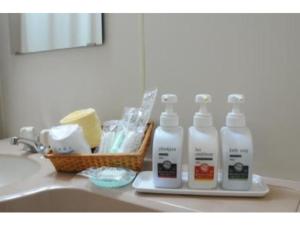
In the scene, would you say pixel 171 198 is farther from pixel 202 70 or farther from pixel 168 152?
pixel 202 70

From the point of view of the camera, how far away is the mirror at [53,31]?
0.83 meters

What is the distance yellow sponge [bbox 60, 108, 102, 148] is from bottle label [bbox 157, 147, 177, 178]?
25cm

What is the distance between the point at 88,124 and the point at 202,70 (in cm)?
31

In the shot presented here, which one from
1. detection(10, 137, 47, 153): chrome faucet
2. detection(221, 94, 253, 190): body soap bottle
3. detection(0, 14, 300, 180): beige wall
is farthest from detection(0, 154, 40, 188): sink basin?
detection(221, 94, 253, 190): body soap bottle

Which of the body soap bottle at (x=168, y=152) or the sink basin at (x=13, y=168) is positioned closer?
the body soap bottle at (x=168, y=152)

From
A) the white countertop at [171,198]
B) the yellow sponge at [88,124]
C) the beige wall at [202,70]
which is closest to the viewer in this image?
the white countertop at [171,198]

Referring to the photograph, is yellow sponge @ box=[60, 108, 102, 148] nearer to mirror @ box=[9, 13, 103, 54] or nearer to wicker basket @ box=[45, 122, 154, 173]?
wicker basket @ box=[45, 122, 154, 173]

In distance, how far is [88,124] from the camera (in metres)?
0.71

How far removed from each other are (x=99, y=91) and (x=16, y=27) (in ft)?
1.48

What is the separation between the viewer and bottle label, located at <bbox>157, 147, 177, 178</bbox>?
51cm

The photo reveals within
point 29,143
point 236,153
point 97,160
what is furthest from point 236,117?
point 29,143

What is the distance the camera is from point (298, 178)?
1.95ft

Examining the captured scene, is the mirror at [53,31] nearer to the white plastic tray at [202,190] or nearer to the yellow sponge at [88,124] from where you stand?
the yellow sponge at [88,124]

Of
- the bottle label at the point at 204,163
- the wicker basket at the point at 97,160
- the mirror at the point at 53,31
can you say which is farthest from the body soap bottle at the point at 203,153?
the mirror at the point at 53,31
